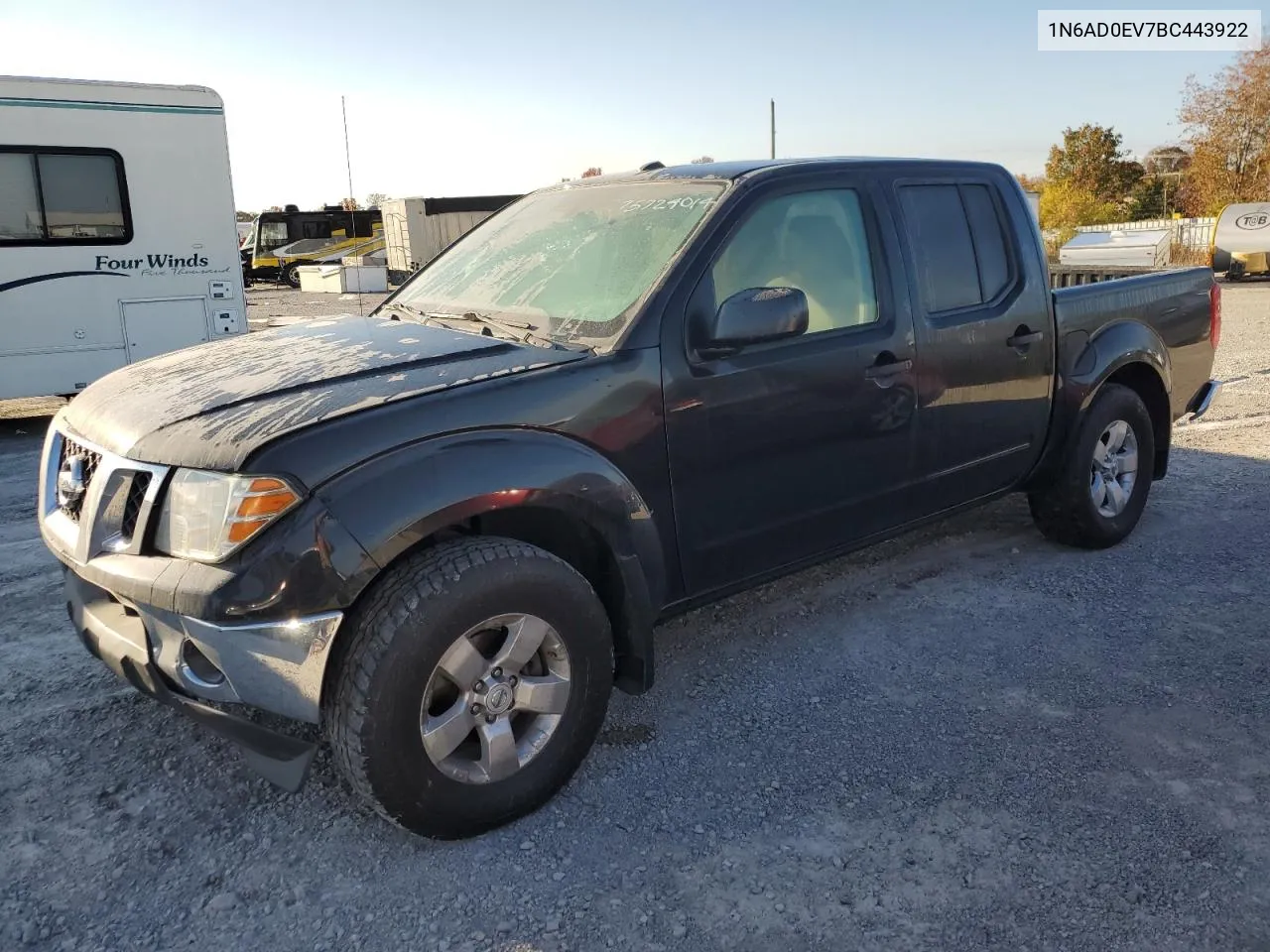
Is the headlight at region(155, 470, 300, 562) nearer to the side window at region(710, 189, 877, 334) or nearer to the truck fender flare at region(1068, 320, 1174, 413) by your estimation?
the side window at region(710, 189, 877, 334)

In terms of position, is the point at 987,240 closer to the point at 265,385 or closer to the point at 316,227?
the point at 265,385

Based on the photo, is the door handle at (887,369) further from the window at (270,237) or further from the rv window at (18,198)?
the window at (270,237)

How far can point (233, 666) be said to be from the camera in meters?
2.38

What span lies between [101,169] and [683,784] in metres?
8.36

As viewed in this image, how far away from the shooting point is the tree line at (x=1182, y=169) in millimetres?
28031

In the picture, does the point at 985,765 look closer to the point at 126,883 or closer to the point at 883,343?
the point at 883,343

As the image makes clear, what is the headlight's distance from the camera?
2.34 m

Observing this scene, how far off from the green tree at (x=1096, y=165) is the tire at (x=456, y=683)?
120 ft

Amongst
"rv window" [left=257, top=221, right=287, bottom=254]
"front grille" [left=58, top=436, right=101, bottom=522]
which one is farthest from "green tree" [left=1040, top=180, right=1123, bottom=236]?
"front grille" [left=58, top=436, right=101, bottom=522]

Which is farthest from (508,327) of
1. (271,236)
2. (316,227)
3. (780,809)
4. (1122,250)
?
(316,227)

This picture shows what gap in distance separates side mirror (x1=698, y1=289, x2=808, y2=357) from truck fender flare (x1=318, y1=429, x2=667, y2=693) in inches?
21.9

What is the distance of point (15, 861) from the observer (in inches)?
102

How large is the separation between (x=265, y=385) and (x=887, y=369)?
2.16 m

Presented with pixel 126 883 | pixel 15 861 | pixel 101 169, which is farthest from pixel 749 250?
pixel 101 169
